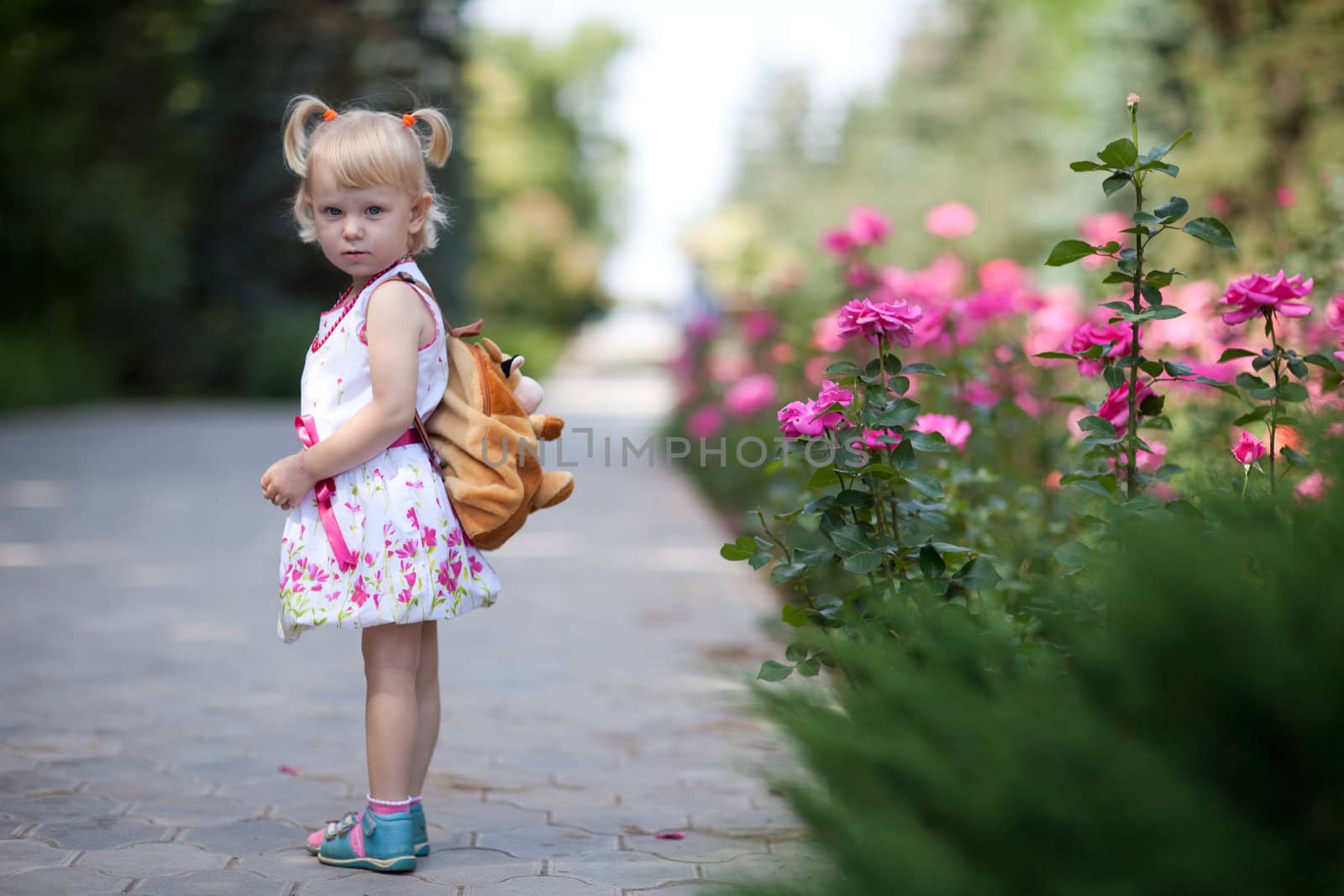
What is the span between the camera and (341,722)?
4.04 m

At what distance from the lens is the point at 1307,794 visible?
1.27 meters

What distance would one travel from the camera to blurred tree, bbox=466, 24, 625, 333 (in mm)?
34594

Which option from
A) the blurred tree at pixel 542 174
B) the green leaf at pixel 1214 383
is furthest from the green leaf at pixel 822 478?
the blurred tree at pixel 542 174

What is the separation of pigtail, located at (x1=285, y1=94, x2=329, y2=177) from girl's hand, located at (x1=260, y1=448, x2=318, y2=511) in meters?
0.59

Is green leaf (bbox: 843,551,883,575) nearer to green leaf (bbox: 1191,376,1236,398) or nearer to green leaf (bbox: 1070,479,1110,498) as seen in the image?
green leaf (bbox: 1070,479,1110,498)

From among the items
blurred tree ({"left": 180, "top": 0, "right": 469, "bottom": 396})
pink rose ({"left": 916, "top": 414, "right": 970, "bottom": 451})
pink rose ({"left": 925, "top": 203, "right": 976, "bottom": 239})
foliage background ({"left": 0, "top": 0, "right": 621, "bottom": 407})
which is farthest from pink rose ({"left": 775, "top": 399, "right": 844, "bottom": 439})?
blurred tree ({"left": 180, "top": 0, "right": 469, "bottom": 396})

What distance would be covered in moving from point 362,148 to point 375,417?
53 cm

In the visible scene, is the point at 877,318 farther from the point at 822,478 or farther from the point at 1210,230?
the point at 1210,230

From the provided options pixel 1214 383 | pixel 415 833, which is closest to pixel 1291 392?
pixel 1214 383

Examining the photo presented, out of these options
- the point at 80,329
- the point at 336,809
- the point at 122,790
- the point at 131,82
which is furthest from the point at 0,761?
the point at 131,82

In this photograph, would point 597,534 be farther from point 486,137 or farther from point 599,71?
point 599,71

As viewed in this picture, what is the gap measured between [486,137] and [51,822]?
44061 mm

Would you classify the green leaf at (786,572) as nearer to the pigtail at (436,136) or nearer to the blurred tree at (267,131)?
the pigtail at (436,136)

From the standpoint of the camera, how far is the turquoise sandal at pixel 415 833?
279 cm
